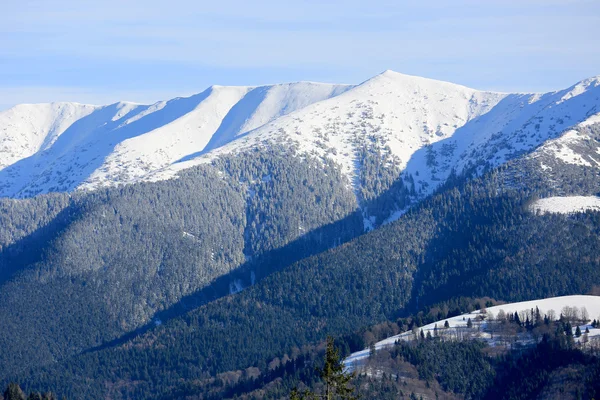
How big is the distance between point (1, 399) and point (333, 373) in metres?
113

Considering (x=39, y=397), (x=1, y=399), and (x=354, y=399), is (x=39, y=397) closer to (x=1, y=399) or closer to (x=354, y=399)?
(x=1, y=399)

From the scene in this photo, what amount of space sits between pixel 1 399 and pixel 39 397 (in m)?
10.7

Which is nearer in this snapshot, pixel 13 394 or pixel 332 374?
pixel 332 374

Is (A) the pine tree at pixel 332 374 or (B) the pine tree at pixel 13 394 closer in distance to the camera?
(A) the pine tree at pixel 332 374

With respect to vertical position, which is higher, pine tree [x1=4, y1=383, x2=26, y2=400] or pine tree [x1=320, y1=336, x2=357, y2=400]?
pine tree [x1=320, y1=336, x2=357, y2=400]

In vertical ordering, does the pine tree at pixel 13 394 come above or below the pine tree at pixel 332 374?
below

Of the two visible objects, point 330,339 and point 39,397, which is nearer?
point 330,339

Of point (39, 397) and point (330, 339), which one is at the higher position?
point (330, 339)

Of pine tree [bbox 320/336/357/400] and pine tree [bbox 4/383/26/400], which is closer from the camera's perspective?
pine tree [bbox 320/336/357/400]

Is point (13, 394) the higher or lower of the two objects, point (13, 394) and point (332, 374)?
the lower

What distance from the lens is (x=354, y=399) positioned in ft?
352

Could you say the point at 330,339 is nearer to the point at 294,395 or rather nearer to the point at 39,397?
the point at 294,395

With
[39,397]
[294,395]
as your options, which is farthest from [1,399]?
[294,395]

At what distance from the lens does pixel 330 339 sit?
10681cm
